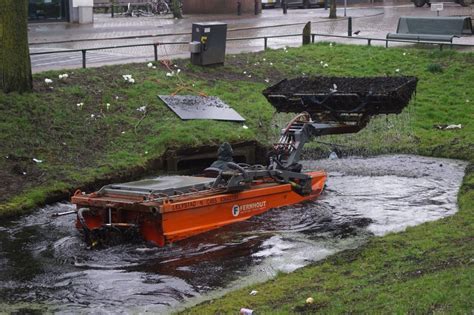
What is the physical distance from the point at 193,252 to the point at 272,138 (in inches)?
340

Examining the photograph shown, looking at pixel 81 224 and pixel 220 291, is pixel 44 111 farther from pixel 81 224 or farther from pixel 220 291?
pixel 220 291

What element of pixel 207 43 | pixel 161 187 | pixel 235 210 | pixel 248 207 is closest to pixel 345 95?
pixel 248 207

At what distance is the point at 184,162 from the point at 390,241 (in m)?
8.87

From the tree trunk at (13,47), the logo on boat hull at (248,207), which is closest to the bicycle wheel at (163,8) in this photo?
the tree trunk at (13,47)

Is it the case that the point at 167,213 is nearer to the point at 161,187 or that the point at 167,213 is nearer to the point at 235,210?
the point at 161,187

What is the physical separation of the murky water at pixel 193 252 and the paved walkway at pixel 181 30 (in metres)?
10.1

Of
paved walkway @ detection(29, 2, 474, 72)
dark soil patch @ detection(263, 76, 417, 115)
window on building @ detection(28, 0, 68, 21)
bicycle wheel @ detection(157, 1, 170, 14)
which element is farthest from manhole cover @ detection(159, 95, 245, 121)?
bicycle wheel @ detection(157, 1, 170, 14)

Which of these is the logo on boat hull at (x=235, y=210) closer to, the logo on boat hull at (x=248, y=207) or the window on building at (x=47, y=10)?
the logo on boat hull at (x=248, y=207)

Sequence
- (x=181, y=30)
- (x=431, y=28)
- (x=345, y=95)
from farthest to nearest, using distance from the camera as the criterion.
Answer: (x=181, y=30) → (x=431, y=28) → (x=345, y=95)

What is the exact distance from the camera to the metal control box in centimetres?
2550

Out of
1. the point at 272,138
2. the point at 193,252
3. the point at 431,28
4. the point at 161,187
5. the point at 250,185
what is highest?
the point at 431,28

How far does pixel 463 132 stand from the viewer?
74.8 ft

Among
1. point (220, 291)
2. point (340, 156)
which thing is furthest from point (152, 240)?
point (340, 156)

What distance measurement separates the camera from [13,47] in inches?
797
